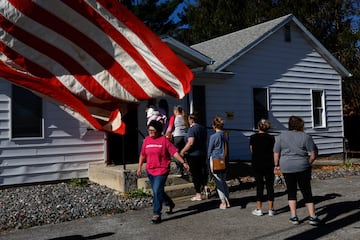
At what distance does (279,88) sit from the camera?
15664 mm

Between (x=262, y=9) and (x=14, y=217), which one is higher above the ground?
(x=262, y=9)

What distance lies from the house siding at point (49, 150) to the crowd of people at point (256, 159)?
3.61m

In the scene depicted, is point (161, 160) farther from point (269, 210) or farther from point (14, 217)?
point (14, 217)

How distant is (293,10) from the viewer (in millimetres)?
29969

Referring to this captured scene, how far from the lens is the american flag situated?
3455 millimetres

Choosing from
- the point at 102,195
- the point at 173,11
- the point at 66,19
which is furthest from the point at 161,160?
the point at 173,11

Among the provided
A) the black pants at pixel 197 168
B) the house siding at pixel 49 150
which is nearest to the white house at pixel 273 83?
the house siding at pixel 49 150

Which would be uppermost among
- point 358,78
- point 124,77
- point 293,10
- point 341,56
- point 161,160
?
point 293,10

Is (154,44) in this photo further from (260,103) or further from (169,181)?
(260,103)

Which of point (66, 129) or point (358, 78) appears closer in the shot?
point (66, 129)

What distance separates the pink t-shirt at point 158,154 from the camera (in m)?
→ 6.86

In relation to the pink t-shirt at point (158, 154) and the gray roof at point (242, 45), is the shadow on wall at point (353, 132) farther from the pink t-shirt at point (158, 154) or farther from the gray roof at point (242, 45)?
the pink t-shirt at point (158, 154)

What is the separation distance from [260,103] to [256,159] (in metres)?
8.23

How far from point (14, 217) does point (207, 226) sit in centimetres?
337
